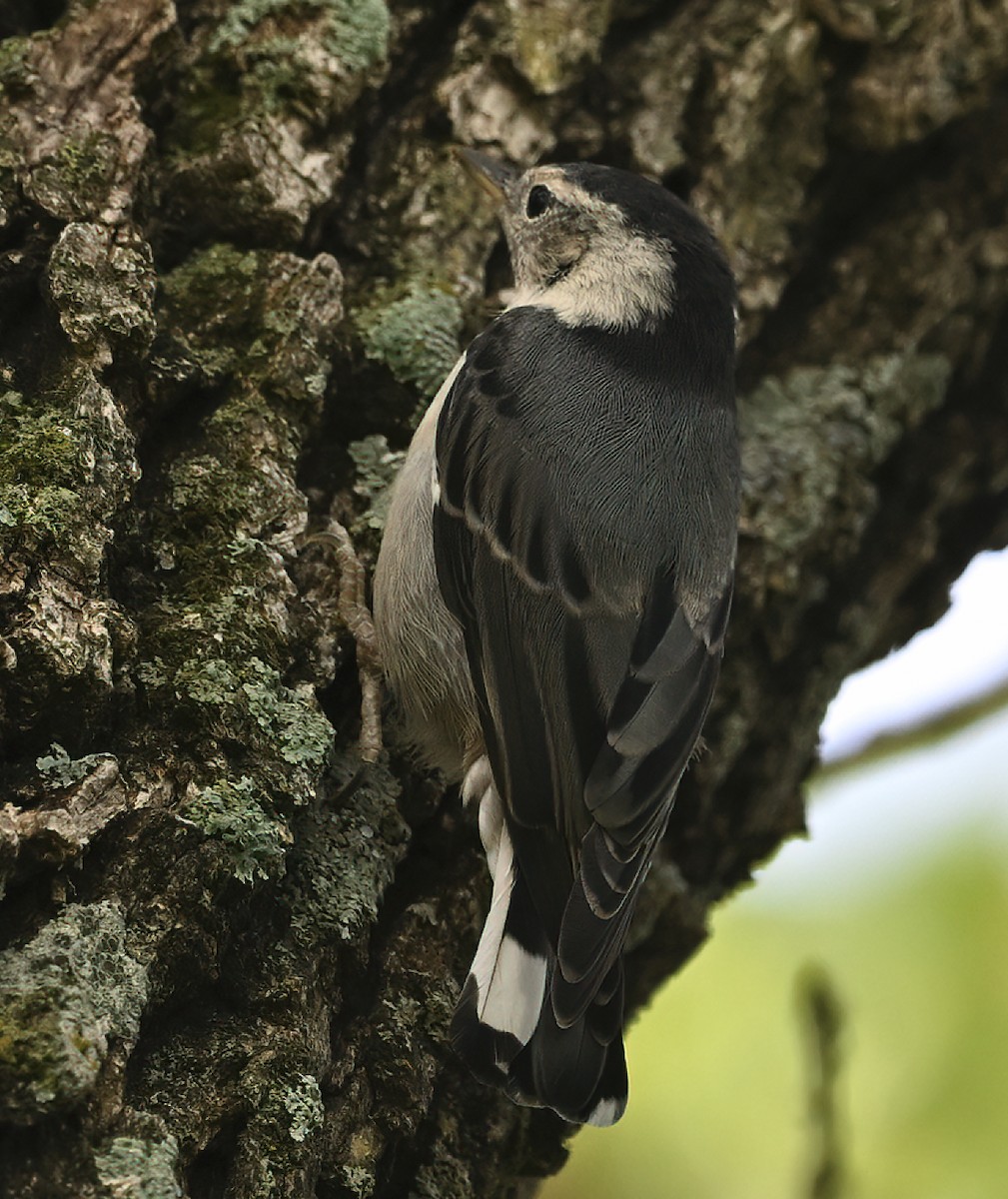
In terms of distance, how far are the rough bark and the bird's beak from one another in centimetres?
3

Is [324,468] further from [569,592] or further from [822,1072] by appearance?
[822,1072]

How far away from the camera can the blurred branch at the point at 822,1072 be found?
263 cm

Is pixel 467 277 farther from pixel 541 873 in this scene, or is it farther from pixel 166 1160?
pixel 166 1160

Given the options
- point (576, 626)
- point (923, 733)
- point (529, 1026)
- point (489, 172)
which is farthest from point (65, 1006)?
point (923, 733)

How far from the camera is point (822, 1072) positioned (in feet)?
9.03

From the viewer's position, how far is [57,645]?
1812 mm

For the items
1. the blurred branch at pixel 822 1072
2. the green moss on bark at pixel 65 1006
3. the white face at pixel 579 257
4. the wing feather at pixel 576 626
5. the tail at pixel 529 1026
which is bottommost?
the blurred branch at pixel 822 1072

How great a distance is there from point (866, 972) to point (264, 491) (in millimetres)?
2361

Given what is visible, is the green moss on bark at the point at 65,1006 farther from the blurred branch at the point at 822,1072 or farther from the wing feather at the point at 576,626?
the blurred branch at the point at 822,1072

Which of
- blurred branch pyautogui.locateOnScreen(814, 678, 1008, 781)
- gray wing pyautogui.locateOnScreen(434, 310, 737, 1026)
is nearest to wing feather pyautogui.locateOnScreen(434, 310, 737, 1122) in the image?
gray wing pyautogui.locateOnScreen(434, 310, 737, 1026)

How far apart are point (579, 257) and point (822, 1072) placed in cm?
176

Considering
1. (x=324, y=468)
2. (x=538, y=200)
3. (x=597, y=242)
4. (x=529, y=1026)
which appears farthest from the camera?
(x=597, y=242)

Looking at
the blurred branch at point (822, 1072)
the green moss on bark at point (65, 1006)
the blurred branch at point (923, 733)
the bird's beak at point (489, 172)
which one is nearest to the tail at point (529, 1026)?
the green moss on bark at point (65, 1006)

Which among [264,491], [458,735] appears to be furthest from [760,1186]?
[264,491]
